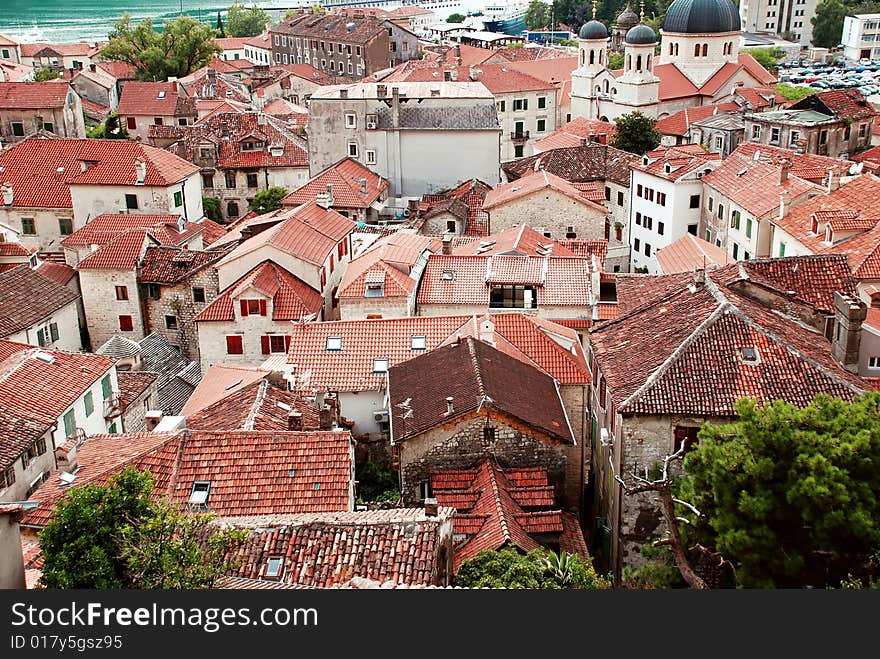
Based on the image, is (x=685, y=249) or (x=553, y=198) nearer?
(x=685, y=249)

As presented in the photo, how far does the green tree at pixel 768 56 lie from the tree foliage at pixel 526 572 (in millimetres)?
119741

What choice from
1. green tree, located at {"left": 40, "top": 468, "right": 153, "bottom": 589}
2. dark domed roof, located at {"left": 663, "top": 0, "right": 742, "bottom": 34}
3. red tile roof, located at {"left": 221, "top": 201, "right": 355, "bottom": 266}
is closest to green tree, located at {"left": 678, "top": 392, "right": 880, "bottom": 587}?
green tree, located at {"left": 40, "top": 468, "right": 153, "bottom": 589}

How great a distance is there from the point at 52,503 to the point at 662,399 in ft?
49.5

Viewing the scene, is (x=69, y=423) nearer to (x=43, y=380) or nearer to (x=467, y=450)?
(x=43, y=380)

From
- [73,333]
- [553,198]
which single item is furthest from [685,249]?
[73,333]

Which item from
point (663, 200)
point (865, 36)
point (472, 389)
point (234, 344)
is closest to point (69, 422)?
point (234, 344)

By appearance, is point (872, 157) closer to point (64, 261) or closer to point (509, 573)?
point (64, 261)

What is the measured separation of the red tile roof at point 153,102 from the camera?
9256 centimetres

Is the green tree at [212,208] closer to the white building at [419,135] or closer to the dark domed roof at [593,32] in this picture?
the white building at [419,135]

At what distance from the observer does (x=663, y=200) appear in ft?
192

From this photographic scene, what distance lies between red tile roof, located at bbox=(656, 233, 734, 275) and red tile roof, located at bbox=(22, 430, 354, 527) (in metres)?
24.0

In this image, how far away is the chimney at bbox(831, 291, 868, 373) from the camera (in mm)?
30625

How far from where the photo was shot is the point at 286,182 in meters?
72.4

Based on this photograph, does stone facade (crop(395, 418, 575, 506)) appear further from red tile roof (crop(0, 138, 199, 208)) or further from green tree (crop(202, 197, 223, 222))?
green tree (crop(202, 197, 223, 222))
